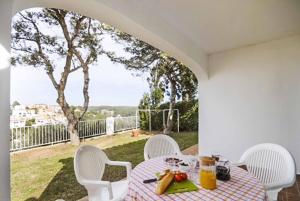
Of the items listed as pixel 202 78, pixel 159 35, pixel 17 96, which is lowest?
pixel 17 96

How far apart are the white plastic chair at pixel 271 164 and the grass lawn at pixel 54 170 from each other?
2.52 meters

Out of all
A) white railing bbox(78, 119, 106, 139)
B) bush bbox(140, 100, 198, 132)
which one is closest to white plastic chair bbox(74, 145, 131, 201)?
white railing bbox(78, 119, 106, 139)

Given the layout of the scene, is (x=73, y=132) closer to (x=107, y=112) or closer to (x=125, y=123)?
(x=107, y=112)

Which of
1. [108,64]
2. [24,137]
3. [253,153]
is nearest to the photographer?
[253,153]

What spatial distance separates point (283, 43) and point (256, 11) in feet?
4.95

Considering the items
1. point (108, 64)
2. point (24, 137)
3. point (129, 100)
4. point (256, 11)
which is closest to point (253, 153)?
point (256, 11)

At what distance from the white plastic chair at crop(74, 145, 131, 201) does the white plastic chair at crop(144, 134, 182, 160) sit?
476 mm

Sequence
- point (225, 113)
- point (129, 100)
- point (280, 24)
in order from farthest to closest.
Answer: point (129, 100)
point (225, 113)
point (280, 24)

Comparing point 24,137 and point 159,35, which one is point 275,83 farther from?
point 24,137

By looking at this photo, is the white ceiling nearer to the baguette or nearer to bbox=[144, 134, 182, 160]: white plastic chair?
bbox=[144, 134, 182, 160]: white plastic chair

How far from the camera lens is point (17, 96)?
4.89m

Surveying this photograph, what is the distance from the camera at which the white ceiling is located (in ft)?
8.39

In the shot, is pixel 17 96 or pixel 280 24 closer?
pixel 280 24

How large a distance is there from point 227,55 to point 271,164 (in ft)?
9.40
